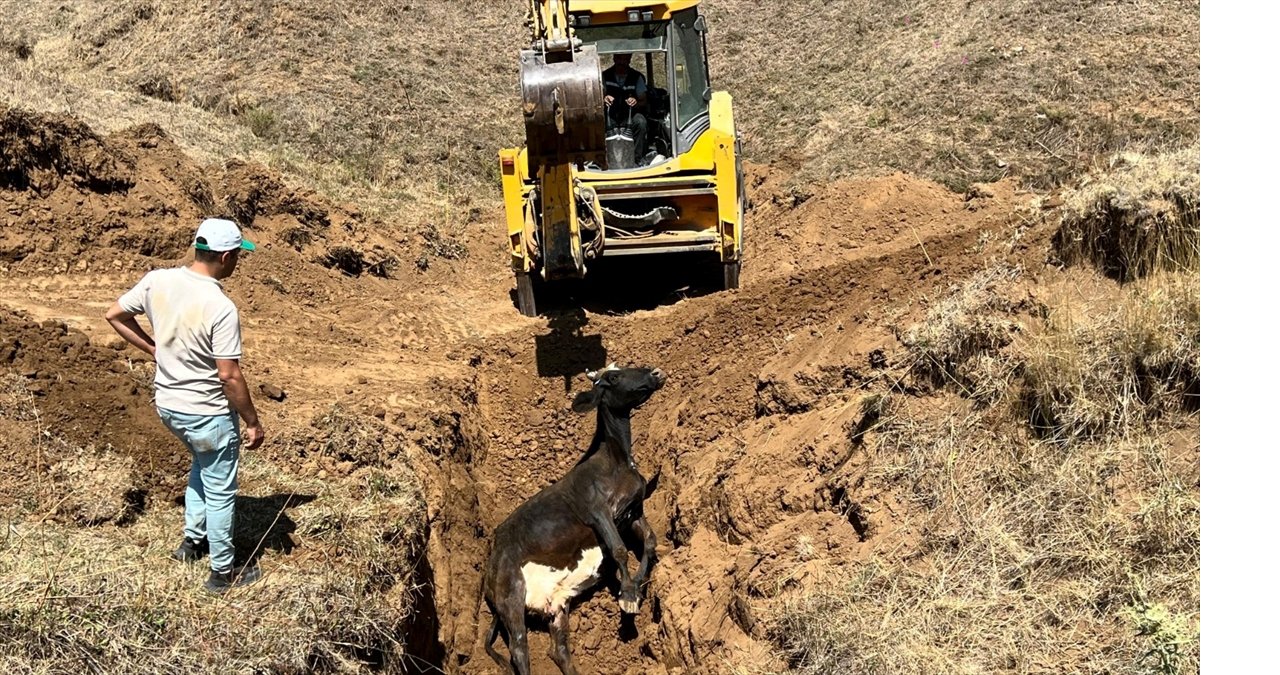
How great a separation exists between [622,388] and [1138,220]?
361 centimetres

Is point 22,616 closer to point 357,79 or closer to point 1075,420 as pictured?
point 1075,420

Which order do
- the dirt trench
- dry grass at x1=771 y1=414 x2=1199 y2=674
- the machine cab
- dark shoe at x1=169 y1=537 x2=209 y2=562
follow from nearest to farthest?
dry grass at x1=771 y1=414 x2=1199 y2=674 < dark shoe at x1=169 y1=537 x2=209 y2=562 < the dirt trench < the machine cab

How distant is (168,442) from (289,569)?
1553mm

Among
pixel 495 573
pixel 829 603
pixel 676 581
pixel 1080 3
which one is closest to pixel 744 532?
pixel 676 581

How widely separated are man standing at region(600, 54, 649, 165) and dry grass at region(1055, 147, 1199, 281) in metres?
4.42

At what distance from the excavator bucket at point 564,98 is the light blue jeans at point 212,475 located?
9.32 ft

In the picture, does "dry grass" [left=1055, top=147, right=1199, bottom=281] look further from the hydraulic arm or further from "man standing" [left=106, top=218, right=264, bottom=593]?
"man standing" [left=106, top=218, right=264, bottom=593]

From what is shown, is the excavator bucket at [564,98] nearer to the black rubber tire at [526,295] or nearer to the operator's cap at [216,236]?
the operator's cap at [216,236]

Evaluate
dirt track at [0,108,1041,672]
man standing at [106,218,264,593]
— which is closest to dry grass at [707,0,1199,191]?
dirt track at [0,108,1041,672]

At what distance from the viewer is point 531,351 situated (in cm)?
932

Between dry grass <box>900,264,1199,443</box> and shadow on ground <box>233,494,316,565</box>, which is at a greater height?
dry grass <box>900,264,1199,443</box>

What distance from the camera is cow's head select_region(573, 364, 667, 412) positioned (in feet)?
24.2

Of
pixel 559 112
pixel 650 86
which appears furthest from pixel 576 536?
pixel 650 86

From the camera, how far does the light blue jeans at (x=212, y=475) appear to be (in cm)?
496
